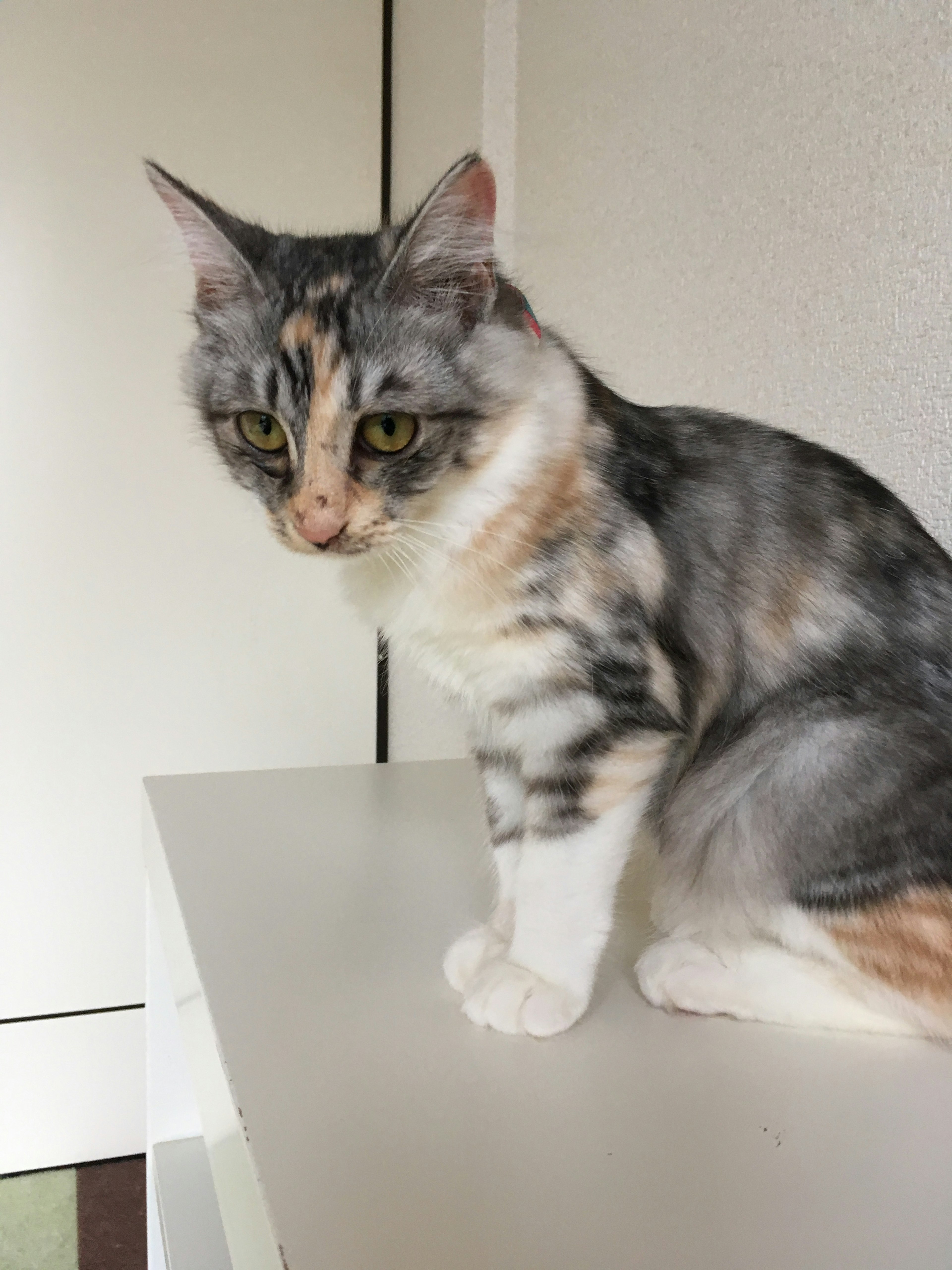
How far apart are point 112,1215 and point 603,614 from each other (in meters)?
1.56

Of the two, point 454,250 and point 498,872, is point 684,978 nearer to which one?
point 498,872

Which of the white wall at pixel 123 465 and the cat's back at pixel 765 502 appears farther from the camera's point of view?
the white wall at pixel 123 465

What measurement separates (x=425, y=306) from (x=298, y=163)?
131 cm

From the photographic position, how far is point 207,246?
29.3 inches

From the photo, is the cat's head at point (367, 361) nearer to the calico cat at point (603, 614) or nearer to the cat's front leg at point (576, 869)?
the calico cat at point (603, 614)

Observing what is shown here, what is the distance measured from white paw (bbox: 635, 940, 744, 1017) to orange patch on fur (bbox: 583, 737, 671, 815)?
0.12m

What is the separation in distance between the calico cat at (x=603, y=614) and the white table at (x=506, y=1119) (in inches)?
1.5

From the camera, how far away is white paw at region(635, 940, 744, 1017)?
0.64m

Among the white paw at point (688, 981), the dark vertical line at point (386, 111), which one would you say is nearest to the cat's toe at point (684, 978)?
the white paw at point (688, 981)

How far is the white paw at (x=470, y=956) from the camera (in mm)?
657

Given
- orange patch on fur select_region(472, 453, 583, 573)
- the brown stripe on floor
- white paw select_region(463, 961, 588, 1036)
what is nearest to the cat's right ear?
orange patch on fur select_region(472, 453, 583, 573)

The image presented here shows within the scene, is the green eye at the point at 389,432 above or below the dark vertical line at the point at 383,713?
above

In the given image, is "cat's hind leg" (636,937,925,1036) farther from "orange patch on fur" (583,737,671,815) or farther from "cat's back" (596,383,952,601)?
"cat's back" (596,383,952,601)

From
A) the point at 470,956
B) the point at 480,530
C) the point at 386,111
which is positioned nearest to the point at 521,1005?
the point at 470,956
